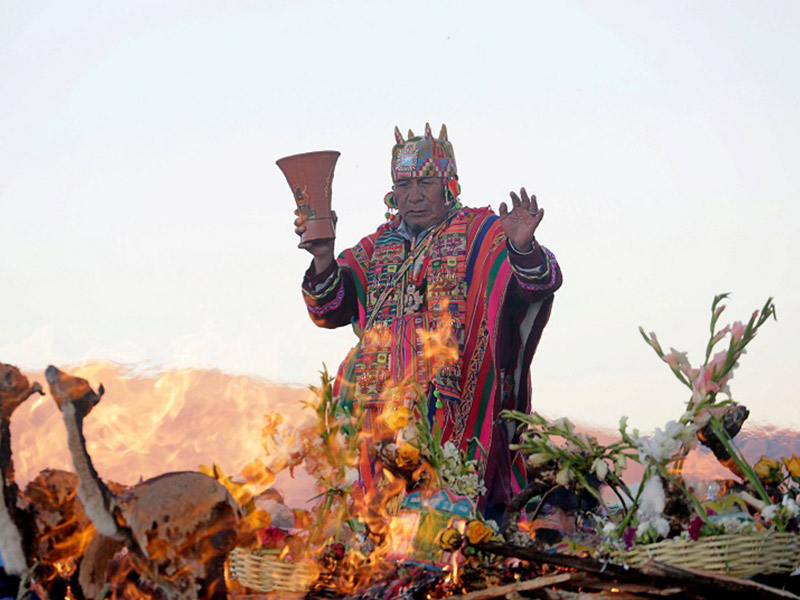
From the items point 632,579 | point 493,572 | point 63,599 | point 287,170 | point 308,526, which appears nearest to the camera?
point 632,579

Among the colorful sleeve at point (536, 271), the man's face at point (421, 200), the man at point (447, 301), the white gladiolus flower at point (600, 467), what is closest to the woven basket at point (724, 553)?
the white gladiolus flower at point (600, 467)

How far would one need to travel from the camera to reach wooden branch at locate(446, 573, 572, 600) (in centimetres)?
473

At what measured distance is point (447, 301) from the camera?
28.9 feet

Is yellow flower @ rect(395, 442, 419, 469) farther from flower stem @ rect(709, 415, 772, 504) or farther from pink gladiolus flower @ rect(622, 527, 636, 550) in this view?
flower stem @ rect(709, 415, 772, 504)

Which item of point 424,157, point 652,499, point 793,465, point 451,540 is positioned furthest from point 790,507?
point 424,157

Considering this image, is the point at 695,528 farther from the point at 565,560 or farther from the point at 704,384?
the point at 704,384

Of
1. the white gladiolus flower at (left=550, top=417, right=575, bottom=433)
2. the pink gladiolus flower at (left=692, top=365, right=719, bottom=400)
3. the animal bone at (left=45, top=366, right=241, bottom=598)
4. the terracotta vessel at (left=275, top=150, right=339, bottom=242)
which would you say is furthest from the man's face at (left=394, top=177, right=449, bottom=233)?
the animal bone at (left=45, top=366, right=241, bottom=598)

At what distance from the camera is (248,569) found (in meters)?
5.73

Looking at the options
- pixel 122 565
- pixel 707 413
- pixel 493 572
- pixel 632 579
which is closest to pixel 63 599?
pixel 122 565

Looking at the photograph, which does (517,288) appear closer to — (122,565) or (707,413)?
(707,413)

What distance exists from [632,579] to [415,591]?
3.23 ft

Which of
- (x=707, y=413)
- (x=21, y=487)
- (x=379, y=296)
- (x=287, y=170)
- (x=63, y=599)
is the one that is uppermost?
(x=287, y=170)

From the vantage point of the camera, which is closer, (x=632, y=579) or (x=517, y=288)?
(x=632, y=579)

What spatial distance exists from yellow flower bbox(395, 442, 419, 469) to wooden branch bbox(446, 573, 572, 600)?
0.95 m
